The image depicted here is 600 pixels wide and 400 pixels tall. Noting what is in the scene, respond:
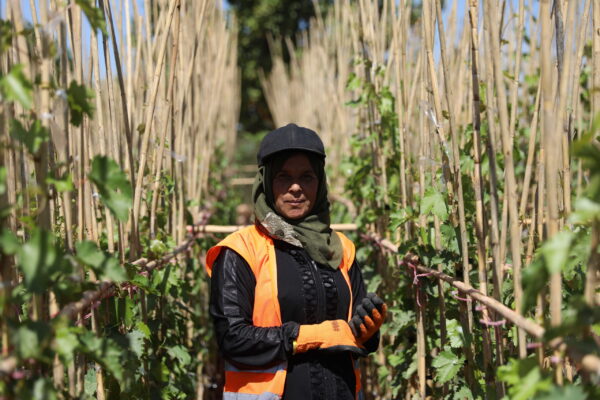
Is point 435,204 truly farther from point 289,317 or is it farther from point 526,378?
point 526,378

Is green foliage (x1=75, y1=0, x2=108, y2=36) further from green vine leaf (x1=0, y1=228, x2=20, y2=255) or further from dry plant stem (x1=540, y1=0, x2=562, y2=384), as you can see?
dry plant stem (x1=540, y1=0, x2=562, y2=384)

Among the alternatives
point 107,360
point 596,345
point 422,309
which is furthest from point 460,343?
point 107,360

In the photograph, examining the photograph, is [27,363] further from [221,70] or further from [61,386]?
[221,70]

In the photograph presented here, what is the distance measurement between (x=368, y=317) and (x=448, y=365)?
0.28 metres

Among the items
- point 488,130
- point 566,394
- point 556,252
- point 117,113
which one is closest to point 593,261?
point 556,252

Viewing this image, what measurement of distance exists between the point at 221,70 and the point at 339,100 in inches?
32.8

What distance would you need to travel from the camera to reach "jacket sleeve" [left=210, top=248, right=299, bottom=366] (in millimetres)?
1496

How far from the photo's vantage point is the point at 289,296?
1572 mm

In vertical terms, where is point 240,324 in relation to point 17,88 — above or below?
below

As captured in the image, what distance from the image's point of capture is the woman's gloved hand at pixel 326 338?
150 centimetres

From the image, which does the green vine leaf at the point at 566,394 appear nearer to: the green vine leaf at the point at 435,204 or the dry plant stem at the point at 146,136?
the green vine leaf at the point at 435,204

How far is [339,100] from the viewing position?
4457 millimetres

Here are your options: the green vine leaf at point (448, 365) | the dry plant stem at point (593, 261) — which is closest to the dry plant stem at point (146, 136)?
the green vine leaf at point (448, 365)

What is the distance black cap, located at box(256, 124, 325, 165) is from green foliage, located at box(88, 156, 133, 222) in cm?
63
